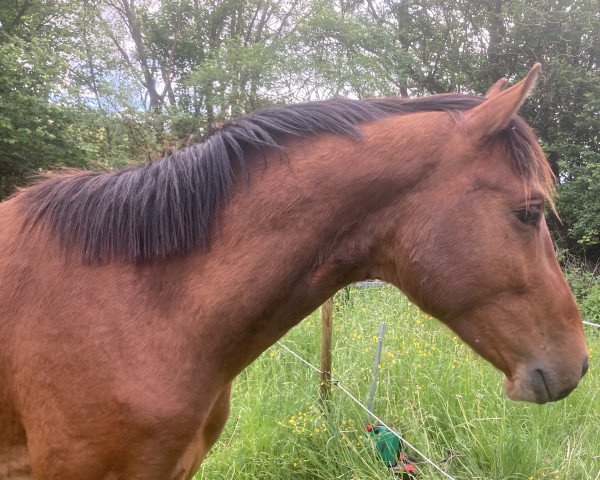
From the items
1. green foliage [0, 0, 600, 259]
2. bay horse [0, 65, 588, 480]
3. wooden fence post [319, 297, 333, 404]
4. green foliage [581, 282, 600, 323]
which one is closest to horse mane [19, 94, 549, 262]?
bay horse [0, 65, 588, 480]

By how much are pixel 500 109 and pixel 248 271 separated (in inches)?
35.9

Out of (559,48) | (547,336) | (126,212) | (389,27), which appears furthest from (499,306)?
(389,27)

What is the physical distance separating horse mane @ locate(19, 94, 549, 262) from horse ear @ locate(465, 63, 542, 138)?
0.06 meters

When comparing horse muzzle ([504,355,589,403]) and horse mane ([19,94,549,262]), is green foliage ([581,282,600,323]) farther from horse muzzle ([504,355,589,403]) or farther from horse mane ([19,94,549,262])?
horse mane ([19,94,549,262])

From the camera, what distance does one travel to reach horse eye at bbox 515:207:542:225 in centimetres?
147

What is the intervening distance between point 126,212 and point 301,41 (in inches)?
841

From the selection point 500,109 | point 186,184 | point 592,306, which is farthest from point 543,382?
point 592,306

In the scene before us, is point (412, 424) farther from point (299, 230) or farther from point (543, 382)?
point (299, 230)

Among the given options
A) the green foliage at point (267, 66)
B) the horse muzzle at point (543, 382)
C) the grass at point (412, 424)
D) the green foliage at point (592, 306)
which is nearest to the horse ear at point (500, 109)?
the horse muzzle at point (543, 382)

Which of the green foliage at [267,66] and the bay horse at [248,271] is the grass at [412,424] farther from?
the green foliage at [267,66]

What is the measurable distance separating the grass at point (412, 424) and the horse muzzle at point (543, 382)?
3.43 ft

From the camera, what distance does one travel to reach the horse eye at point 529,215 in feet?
4.83

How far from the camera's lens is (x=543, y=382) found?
5.02 ft

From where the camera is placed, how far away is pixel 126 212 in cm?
156
